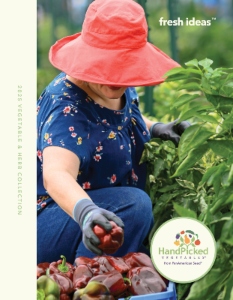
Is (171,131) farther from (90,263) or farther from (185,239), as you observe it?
(90,263)

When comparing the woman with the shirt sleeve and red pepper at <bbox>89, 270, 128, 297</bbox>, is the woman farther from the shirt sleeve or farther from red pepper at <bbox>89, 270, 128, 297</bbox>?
red pepper at <bbox>89, 270, 128, 297</bbox>

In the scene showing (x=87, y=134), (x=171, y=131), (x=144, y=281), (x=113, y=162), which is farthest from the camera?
(x=171, y=131)

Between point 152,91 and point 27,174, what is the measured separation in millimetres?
1640

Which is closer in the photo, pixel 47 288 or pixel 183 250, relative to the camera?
pixel 47 288

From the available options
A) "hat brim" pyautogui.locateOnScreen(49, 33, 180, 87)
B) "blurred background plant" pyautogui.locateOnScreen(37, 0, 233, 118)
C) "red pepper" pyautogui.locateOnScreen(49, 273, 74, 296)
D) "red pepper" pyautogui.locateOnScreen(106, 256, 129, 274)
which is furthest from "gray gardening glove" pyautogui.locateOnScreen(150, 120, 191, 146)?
"red pepper" pyautogui.locateOnScreen(49, 273, 74, 296)

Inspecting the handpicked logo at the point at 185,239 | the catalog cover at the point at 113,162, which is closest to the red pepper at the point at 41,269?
the catalog cover at the point at 113,162

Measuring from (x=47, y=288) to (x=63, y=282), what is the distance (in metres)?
0.06

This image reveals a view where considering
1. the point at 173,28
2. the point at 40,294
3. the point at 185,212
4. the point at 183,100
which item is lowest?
the point at 40,294

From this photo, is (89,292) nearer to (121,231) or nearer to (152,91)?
(121,231)

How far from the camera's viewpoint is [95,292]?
226cm

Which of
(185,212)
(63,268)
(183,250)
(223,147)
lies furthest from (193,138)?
(63,268)

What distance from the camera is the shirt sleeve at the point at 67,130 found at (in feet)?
8.34

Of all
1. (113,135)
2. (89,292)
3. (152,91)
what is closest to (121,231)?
(89,292)

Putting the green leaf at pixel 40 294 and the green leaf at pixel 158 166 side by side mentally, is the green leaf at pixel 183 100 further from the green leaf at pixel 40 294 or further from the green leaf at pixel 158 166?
the green leaf at pixel 40 294
